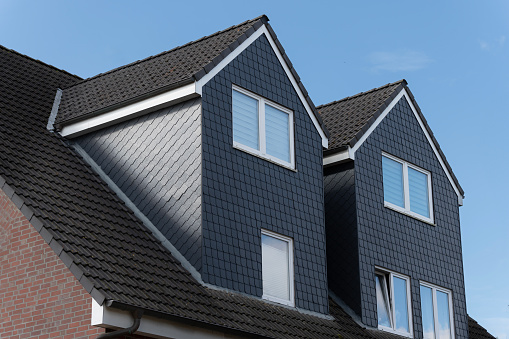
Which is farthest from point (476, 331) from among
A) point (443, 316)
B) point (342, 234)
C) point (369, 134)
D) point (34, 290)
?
point (34, 290)

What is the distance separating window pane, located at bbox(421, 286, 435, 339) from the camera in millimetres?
21219

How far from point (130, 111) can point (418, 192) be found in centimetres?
826

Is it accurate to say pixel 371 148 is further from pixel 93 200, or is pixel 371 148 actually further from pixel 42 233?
pixel 42 233

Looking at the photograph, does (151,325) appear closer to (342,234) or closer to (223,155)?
(223,155)

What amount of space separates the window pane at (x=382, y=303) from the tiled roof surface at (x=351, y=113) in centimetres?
327

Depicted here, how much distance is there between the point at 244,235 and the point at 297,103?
377 centimetres

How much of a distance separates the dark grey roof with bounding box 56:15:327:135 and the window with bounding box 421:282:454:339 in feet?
17.4

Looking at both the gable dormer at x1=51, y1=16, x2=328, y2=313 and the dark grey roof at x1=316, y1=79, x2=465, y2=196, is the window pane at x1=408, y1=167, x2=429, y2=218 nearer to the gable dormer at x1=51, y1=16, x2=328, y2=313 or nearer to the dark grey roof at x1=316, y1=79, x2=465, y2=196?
the dark grey roof at x1=316, y1=79, x2=465, y2=196

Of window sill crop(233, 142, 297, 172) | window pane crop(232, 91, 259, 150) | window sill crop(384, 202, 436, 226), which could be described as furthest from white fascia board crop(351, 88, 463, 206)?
window pane crop(232, 91, 259, 150)

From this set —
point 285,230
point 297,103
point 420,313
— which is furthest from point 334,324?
point 297,103

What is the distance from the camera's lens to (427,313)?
21.4m

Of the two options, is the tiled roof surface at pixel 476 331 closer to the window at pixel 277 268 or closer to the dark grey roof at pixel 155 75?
the window at pixel 277 268

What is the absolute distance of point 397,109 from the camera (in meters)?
22.7

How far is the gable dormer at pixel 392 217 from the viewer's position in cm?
2030
